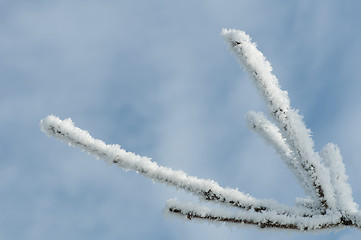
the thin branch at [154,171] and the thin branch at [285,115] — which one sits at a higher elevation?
the thin branch at [285,115]

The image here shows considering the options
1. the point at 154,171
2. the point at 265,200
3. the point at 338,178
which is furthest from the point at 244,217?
the point at 338,178

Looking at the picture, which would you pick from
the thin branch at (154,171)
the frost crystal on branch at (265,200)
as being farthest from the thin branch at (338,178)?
the thin branch at (154,171)

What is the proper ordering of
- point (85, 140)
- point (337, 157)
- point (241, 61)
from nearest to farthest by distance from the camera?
point (241, 61) < point (85, 140) < point (337, 157)

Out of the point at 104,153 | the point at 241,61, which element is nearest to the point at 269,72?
the point at 241,61

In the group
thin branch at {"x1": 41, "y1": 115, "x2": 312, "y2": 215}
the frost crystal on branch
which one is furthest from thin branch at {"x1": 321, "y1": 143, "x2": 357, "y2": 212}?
thin branch at {"x1": 41, "y1": 115, "x2": 312, "y2": 215}

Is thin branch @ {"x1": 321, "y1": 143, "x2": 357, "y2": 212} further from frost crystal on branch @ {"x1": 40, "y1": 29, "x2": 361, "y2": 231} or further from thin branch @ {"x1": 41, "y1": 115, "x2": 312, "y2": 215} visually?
thin branch @ {"x1": 41, "y1": 115, "x2": 312, "y2": 215}

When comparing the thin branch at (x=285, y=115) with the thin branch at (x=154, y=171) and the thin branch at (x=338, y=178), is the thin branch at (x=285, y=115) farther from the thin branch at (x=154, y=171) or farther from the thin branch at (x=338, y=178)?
the thin branch at (x=154, y=171)

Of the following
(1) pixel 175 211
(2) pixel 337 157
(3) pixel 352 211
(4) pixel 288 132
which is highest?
(2) pixel 337 157

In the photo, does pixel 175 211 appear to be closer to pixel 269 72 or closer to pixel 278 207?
pixel 278 207

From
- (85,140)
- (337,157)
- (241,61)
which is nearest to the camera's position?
(241,61)
